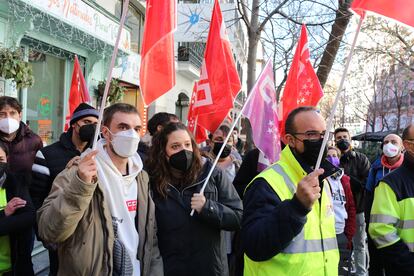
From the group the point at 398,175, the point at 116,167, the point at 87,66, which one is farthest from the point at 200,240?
the point at 87,66

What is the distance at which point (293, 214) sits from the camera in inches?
84.0

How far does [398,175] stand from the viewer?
3.13 m

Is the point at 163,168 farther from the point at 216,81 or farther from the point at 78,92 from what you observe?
the point at 78,92

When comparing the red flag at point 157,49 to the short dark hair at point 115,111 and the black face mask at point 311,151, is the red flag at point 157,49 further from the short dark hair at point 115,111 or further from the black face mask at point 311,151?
the black face mask at point 311,151

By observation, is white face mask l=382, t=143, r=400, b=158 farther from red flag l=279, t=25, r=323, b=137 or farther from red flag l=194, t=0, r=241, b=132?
red flag l=194, t=0, r=241, b=132

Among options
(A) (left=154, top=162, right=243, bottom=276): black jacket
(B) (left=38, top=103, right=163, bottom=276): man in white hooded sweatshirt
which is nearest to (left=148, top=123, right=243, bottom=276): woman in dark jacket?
(A) (left=154, top=162, right=243, bottom=276): black jacket

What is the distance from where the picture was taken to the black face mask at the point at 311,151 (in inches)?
96.3

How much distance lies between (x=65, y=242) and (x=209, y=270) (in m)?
1.03

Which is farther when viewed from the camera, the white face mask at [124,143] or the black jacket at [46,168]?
the black jacket at [46,168]

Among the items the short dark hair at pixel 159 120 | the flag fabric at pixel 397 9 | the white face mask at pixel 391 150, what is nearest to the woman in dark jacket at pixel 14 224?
the short dark hair at pixel 159 120

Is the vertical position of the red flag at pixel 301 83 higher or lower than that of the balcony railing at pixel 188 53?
lower

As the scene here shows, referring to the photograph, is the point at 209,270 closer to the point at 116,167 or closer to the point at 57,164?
the point at 116,167

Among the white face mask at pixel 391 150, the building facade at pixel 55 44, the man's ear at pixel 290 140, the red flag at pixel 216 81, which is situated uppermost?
the building facade at pixel 55 44

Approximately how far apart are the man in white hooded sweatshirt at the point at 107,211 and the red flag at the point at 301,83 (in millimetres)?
2763
